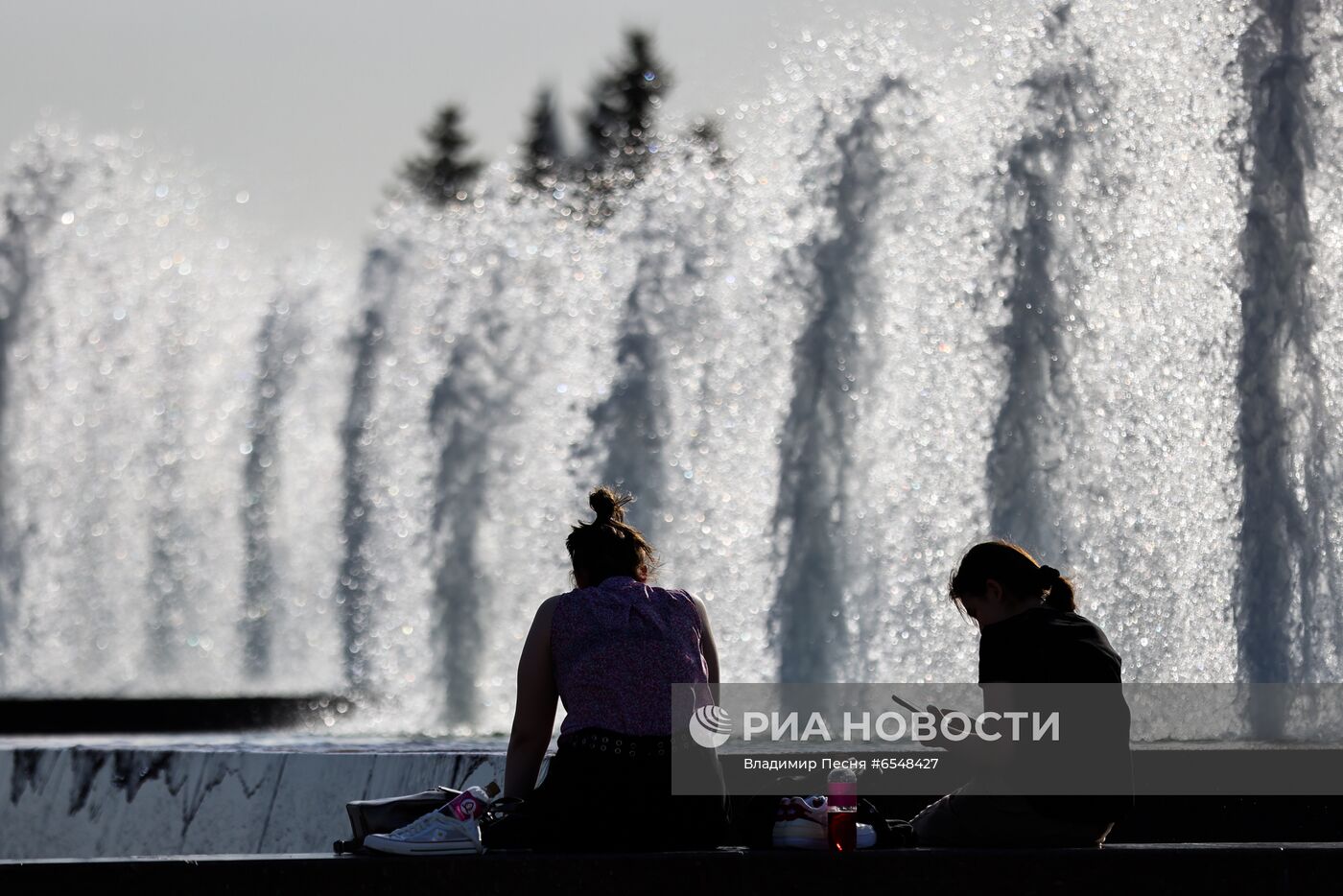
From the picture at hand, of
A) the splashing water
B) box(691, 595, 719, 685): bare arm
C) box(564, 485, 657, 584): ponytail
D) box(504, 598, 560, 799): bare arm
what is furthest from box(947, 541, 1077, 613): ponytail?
the splashing water

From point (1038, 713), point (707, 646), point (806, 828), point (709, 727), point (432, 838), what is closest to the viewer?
point (432, 838)

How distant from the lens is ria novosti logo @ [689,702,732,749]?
4723mm

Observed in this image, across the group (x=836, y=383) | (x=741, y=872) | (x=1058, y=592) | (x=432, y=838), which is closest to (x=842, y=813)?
(x=741, y=872)

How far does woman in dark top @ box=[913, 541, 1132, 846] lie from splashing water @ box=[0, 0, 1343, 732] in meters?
5.69

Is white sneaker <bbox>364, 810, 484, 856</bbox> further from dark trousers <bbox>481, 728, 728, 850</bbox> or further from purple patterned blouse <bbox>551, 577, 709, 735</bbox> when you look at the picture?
purple patterned blouse <bbox>551, 577, 709, 735</bbox>

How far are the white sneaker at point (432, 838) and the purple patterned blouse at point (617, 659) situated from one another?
378mm

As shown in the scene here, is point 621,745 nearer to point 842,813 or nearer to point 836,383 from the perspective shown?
point 842,813

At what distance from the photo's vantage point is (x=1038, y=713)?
14.9 feet

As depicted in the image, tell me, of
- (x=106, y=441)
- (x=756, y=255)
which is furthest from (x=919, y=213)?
(x=106, y=441)

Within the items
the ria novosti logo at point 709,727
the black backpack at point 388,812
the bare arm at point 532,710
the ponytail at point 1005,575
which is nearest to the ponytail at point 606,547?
the bare arm at point 532,710

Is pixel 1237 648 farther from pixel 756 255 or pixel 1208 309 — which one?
pixel 756 255

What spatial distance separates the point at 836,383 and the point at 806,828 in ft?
31.6

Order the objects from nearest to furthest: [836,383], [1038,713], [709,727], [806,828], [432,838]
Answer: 1. [432,838]
2. [1038,713]
3. [806,828]
4. [709,727]
5. [836,383]

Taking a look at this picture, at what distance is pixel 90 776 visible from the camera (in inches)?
280
